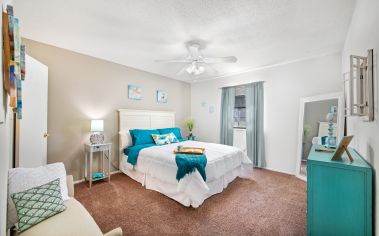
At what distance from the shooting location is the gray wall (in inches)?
121

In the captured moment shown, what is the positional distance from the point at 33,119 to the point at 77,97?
37.1 inches

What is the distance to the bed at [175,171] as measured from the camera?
2.24 m

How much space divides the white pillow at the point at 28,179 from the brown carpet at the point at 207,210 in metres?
0.83

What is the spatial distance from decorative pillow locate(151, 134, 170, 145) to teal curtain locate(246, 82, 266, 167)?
6.71 feet

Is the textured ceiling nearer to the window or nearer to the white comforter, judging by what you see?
the window

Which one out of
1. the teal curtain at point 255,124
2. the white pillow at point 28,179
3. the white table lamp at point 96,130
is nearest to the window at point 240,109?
the teal curtain at point 255,124

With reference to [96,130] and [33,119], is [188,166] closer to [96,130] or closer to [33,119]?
[96,130]

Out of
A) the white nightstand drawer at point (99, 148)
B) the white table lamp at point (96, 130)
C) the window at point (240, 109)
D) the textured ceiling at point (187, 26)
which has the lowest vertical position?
the white nightstand drawer at point (99, 148)

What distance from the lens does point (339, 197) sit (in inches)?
51.4

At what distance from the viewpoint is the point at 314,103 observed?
320cm

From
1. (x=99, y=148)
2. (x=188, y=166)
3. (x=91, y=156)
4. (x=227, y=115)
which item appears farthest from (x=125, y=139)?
(x=227, y=115)

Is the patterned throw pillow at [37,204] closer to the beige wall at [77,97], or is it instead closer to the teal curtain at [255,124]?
the beige wall at [77,97]

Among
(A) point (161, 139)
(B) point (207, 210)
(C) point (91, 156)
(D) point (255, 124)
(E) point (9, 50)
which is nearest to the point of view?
(E) point (9, 50)

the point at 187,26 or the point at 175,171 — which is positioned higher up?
the point at 187,26
